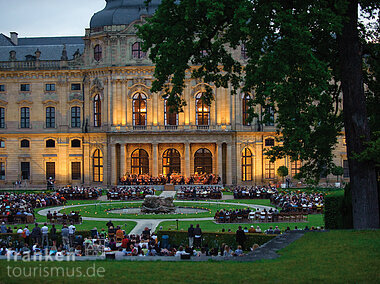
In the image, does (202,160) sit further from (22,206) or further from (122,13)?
(22,206)

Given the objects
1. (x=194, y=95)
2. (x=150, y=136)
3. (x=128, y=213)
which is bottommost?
(x=128, y=213)

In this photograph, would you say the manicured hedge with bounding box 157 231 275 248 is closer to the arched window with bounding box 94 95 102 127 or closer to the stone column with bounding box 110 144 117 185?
the stone column with bounding box 110 144 117 185

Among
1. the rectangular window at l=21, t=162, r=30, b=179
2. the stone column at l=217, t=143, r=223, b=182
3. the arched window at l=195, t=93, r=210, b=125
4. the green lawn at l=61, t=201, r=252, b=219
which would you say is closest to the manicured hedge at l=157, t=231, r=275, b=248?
the green lawn at l=61, t=201, r=252, b=219

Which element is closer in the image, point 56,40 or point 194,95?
point 194,95

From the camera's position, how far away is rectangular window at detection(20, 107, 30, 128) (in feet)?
247

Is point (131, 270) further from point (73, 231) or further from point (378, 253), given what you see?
point (73, 231)

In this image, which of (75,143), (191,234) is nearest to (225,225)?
(191,234)

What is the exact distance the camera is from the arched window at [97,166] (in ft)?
238

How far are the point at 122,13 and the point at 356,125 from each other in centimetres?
5982

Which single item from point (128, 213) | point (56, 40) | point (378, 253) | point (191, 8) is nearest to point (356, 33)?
point (191, 8)

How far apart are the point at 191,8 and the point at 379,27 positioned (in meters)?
8.95

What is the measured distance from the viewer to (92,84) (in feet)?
242

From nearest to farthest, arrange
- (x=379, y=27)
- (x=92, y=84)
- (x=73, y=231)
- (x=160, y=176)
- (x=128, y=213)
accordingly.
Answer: (x=379, y=27) < (x=73, y=231) < (x=128, y=213) < (x=160, y=176) < (x=92, y=84)

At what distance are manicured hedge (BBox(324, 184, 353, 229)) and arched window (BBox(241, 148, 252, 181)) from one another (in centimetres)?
4757
